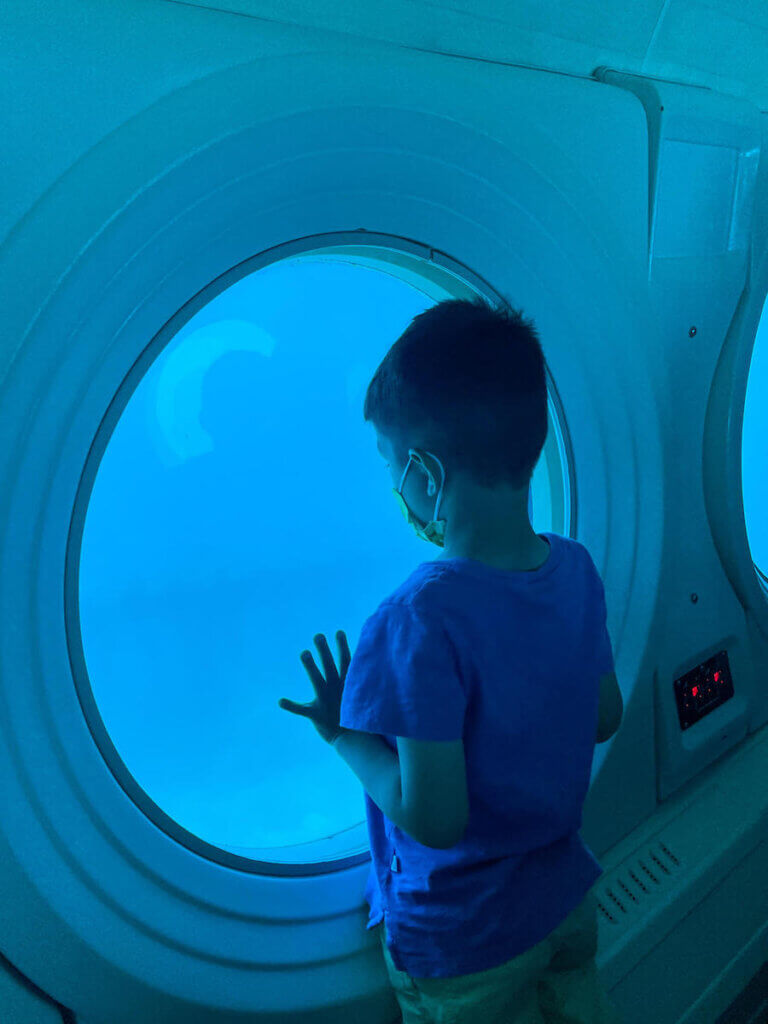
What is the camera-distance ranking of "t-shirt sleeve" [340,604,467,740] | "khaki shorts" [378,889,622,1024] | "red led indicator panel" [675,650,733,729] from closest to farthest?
"t-shirt sleeve" [340,604,467,740]
"khaki shorts" [378,889,622,1024]
"red led indicator panel" [675,650,733,729]

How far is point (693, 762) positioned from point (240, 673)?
0.79m

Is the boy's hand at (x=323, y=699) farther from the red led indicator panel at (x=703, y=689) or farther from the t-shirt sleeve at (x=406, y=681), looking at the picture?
the red led indicator panel at (x=703, y=689)

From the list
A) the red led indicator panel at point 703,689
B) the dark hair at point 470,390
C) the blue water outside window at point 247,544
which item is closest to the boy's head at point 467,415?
the dark hair at point 470,390

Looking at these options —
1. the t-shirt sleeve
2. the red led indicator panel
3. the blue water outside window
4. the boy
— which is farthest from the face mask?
the red led indicator panel

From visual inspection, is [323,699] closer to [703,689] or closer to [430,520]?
[430,520]

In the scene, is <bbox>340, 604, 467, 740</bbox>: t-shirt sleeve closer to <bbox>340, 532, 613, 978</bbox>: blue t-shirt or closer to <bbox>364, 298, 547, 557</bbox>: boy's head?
<bbox>340, 532, 613, 978</bbox>: blue t-shirt

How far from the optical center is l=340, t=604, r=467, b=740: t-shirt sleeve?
0.71 m

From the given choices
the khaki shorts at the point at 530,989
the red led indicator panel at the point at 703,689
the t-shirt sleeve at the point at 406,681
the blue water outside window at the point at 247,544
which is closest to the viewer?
the t-shirt sleeve at the point at 406,681

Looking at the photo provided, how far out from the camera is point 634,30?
3.14 ft

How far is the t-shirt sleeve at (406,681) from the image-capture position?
27.8 inches

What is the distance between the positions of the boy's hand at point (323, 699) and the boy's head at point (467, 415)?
22cm

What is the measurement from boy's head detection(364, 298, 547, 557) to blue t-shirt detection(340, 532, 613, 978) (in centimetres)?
6

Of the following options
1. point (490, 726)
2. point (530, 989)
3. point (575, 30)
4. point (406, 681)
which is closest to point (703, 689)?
point (530, 989)

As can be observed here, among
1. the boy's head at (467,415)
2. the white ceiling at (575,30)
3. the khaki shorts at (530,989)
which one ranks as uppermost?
the white ceiling at (575,30)
